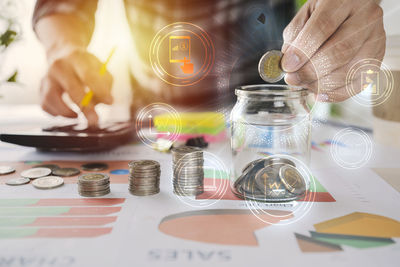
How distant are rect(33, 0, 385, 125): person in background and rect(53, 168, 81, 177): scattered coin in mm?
339

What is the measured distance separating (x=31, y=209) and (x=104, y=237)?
0.21 meters

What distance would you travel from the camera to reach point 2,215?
648 mm

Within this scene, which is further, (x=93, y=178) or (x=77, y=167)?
(x=77, y=167)

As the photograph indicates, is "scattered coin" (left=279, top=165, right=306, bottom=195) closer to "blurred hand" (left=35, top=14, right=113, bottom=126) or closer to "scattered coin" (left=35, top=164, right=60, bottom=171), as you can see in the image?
"scattered coin" (left=35, top=164, right=60, bottom=171)

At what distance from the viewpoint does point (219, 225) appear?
0.61 meters

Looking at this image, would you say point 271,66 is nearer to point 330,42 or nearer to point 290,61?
point 290,61

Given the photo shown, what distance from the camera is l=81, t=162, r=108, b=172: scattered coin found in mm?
958

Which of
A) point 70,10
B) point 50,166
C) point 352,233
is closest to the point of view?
point 352,233

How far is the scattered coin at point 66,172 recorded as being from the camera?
89cm

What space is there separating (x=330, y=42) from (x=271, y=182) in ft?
1.29

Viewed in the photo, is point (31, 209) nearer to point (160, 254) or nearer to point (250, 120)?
point (160, 254)
